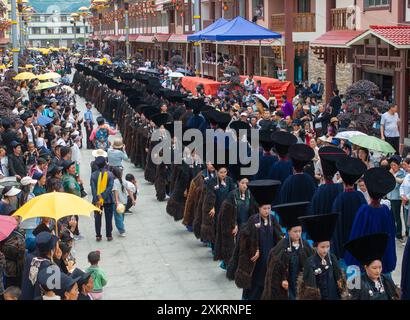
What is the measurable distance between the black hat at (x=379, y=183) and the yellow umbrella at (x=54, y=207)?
348cm

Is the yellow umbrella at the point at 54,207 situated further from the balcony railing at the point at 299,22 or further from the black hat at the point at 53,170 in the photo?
the balcony railing at the point at 299,22

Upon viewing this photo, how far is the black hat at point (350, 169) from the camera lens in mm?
9234

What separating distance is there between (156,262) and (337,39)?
13543 mm

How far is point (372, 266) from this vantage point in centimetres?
668

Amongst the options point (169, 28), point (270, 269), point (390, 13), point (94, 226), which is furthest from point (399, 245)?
point (169, 28)

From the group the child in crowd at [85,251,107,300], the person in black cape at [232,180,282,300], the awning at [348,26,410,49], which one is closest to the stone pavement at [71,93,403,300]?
the person in black cape at [232,180,282,300]

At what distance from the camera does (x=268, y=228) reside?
8812mm

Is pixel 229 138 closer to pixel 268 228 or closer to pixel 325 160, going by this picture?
pixel 325 160

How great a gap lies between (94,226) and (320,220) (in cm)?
722

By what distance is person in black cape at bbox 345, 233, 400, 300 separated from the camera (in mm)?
6668

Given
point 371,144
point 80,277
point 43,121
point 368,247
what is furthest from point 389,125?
point 80,277

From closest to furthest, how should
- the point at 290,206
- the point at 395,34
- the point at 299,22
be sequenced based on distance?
the point at 290,206, the point at 395,34, the point at 299,22

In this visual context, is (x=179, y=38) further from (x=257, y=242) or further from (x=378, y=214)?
(x=378, y=214)

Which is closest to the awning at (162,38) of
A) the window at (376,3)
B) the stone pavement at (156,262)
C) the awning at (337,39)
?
the awning at (337,39)
